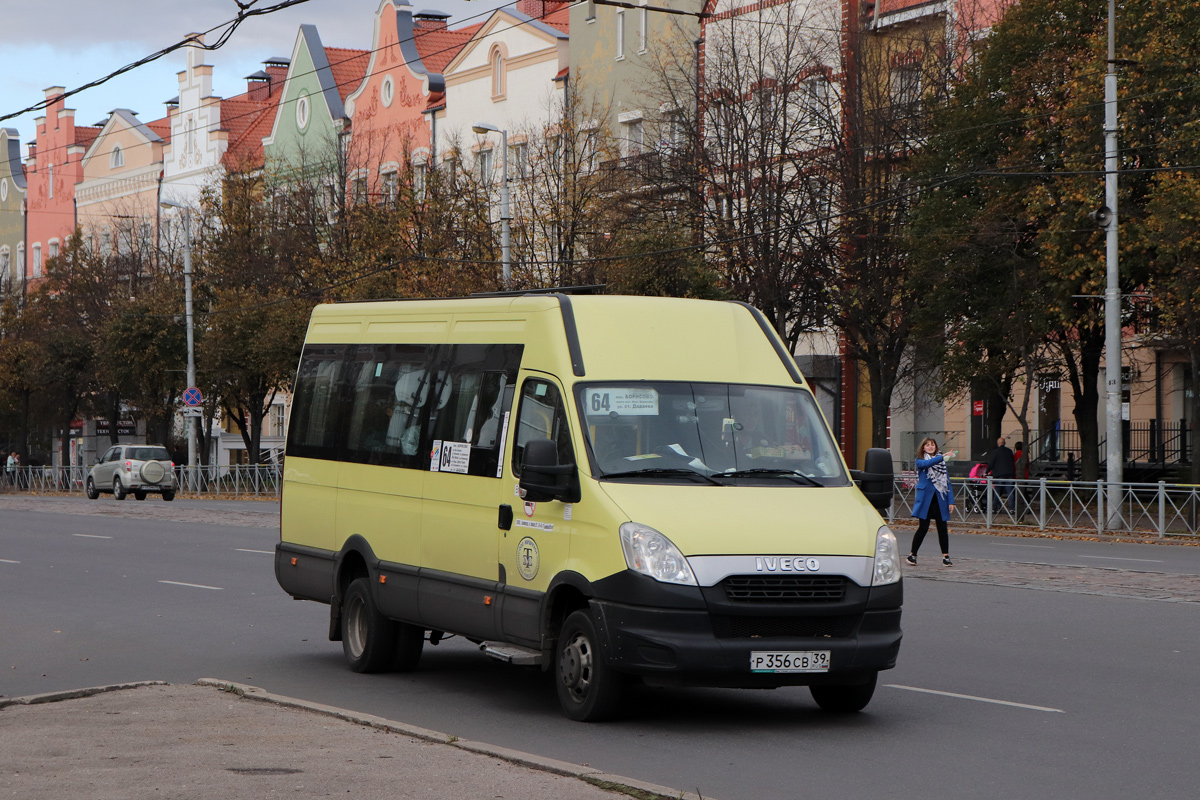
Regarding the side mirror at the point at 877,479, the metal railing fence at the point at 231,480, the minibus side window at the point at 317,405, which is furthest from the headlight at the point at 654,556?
the metal railing fence at the point at 231,480

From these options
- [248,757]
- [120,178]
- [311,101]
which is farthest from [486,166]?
[248,757]

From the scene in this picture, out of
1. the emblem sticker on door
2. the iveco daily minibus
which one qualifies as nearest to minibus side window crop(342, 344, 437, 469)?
the iveco daily minibus

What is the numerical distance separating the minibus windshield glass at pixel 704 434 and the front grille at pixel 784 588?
771mm

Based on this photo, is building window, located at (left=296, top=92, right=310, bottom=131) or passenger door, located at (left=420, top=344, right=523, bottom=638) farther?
building window, located at (left=296, top=92, right=310, bottom=131)

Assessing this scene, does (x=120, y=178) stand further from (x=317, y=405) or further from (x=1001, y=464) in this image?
(x=317, y=405)

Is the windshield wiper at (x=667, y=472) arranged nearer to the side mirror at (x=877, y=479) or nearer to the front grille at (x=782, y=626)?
the front grille at (x=782, y=626)

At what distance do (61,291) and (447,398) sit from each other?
64.6 meters

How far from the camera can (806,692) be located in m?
10.8

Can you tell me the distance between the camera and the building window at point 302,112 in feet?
222

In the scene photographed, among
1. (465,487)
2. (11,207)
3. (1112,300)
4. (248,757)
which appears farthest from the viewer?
(11,207)

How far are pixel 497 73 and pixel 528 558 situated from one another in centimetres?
4832

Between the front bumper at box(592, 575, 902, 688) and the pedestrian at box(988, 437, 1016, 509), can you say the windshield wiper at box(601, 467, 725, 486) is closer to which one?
the front bumper at box(592, 575, 902, 688)

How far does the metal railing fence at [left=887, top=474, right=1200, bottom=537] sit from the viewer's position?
28516mm

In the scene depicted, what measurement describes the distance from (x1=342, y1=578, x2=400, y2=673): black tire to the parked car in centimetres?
3925
